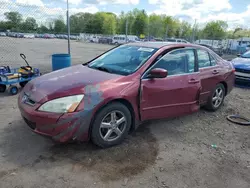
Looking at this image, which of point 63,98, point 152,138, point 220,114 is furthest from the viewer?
point 220,114

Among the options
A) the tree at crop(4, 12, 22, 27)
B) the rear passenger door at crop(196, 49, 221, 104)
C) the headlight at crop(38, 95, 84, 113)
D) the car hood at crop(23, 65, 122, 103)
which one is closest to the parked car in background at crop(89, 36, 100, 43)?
the tree at crop(4, 12, 22, 27)

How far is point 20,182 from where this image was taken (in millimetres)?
2449

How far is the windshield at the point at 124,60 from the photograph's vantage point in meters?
3.49

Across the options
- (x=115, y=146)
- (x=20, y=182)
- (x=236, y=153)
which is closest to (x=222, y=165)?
(x=236, y=153)

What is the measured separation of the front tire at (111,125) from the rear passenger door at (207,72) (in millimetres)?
1964

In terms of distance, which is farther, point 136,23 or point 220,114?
point 136,23

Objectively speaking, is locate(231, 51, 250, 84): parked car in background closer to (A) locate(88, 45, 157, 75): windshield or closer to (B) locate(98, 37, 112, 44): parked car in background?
(A) locate(88, 45, 157, 75): windshield

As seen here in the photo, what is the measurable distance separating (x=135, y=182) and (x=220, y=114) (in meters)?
3.21

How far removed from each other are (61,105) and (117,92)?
2.57 ft

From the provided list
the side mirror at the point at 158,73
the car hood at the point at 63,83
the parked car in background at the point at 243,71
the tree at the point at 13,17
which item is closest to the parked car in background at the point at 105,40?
the tree at the point at 13,17

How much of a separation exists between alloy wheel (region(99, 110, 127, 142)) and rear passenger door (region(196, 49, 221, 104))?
201 cm

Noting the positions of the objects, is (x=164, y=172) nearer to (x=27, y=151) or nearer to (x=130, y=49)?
(x=27, y=151)

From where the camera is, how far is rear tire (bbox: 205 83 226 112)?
4770 mm

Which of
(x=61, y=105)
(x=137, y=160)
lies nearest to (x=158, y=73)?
(x=137, y=160)
